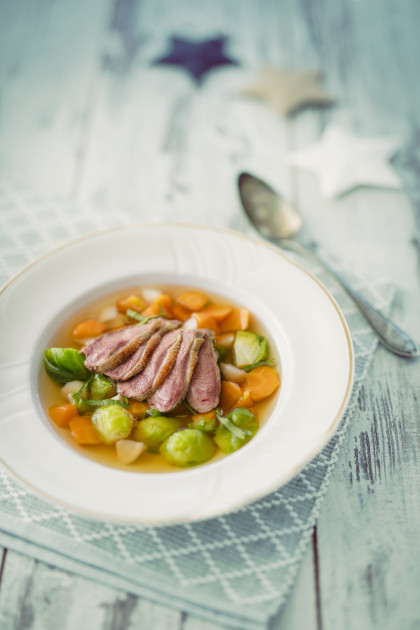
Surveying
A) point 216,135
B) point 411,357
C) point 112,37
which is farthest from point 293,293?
point 112,37

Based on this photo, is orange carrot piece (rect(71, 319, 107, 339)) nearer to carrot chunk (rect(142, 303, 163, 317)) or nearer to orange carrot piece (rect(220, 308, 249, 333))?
carrot chunk (rect(142, 303, 163, 317))

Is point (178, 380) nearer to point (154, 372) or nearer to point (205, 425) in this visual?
point (154, 372)

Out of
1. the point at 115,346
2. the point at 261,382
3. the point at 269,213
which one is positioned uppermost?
the point at 269,213

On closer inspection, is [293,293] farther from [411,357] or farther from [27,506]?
[27,506]

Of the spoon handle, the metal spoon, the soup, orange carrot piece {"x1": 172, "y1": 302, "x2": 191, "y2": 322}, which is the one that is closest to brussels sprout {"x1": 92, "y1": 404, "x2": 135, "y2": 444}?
the soup

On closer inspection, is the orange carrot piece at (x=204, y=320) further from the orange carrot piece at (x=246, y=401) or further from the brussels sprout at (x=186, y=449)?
the brussels sprout at (x=186, y=449)

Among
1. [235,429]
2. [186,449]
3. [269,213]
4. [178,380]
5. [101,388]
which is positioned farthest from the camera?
[269,213]

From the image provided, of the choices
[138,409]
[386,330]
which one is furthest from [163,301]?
[386,330]

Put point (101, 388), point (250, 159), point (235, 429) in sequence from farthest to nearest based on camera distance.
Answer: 1. point (250, 159)
2. point (101, 388)
3. point (235, 429)
